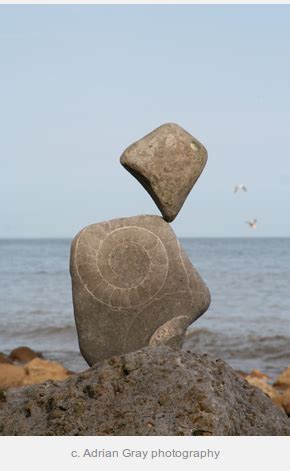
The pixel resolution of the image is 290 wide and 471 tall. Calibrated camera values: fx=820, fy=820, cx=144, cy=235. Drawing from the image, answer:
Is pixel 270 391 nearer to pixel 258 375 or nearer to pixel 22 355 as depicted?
pixel 258 375

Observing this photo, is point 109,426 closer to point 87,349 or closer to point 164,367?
point 164,367

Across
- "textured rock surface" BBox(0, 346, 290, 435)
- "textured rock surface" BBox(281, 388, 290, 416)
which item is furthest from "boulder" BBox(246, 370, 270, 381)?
"textured rock surface" BBox(0, 346, 290, 435)

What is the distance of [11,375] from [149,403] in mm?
5574

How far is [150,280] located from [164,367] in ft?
7.53

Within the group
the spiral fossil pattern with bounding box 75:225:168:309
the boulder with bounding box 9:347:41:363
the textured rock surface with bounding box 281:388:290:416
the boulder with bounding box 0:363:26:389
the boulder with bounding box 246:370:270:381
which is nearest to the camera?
the spiral fossil pattern with bounding box 75:225:168:309

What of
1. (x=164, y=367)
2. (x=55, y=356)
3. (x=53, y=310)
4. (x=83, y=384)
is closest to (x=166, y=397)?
(x=164, y=367)

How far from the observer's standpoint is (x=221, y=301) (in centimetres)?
1991

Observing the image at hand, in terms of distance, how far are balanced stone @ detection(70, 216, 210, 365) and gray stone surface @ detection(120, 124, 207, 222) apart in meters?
0.27

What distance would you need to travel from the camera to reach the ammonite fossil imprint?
680 centimetres

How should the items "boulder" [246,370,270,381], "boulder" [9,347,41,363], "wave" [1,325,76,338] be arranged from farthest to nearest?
"wave" [1,325,76,338] < "boulder" [9,347,41,363] < "boulder" [246,370,270,381]

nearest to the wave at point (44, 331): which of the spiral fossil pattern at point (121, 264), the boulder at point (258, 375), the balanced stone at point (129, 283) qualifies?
the boulder at point (258, 375)

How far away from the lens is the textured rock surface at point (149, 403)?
4.36 meters

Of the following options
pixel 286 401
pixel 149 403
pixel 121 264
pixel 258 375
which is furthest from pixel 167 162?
pixel 258 375

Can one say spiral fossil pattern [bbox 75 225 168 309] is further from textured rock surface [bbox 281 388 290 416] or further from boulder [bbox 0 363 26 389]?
boulder [bbox 0 363 26 389]
